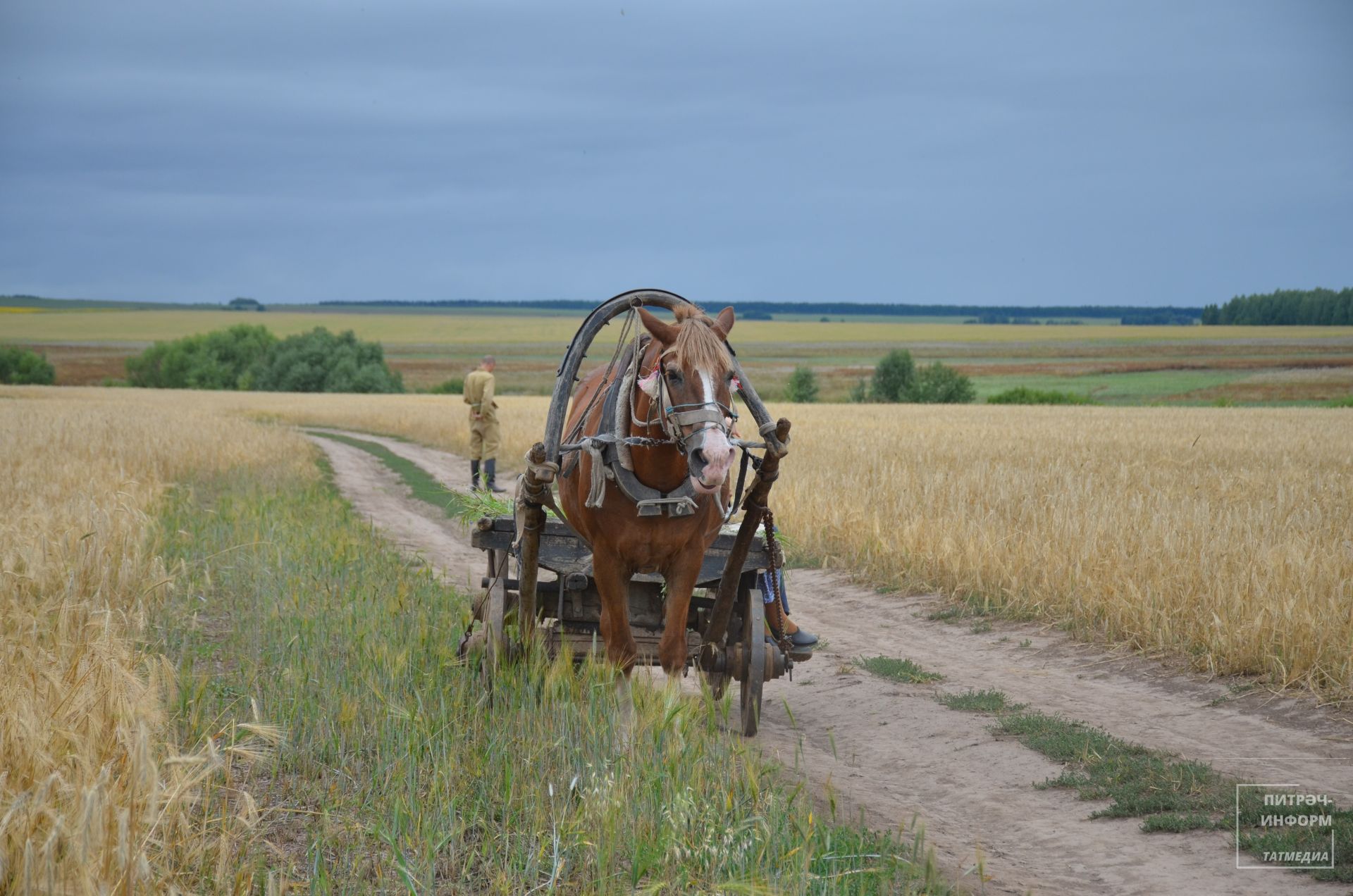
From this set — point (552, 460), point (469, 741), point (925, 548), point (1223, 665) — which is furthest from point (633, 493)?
point (925, 548)

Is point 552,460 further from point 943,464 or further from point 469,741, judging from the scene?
point 943,464

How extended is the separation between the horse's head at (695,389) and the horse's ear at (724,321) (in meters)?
0.02

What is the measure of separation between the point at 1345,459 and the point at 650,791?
1789 centimetres

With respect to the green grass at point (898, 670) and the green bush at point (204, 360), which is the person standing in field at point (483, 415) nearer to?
the green grass at point (898, 670)

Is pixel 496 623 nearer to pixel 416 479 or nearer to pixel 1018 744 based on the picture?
pixel 1018 744

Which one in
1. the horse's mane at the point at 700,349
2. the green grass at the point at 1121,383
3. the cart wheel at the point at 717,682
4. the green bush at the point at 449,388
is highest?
the horse's mane at the point at 700,349

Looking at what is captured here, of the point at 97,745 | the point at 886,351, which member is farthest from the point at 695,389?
the point at 886,351

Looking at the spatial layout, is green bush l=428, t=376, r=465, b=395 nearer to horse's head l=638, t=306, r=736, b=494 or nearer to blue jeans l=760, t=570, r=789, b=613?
blue jeans l=760, t=570, r=789, b=613

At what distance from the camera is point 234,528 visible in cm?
1071

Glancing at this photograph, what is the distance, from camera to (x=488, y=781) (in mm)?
4594

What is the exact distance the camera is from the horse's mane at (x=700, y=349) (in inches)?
187

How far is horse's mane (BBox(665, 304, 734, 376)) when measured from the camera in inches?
187

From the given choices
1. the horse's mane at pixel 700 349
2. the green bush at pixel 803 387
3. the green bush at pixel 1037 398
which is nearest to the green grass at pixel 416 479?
the horse's mane at pixel 700 349

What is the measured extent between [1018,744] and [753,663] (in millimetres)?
1620
